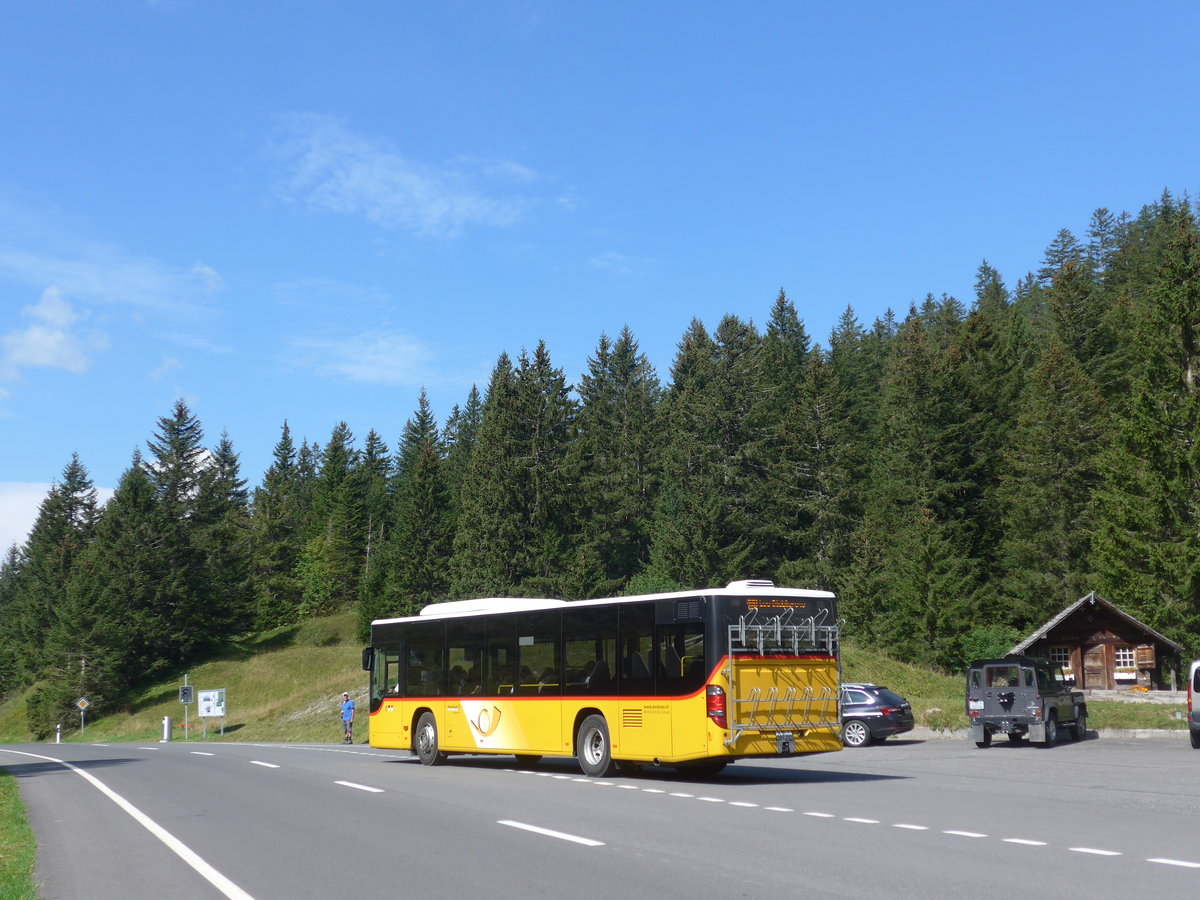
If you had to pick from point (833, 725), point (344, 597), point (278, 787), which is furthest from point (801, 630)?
point (344, 597)

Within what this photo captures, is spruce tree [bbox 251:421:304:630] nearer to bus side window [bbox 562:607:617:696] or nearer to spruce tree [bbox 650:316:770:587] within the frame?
spruce tree [bbox 650:316:770:587]

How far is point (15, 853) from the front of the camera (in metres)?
11.3

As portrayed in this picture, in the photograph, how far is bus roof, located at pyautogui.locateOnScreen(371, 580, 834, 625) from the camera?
1811cm

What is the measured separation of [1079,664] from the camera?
142 feet

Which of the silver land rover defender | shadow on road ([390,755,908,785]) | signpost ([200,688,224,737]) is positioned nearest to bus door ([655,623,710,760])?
shadow on road ([390,755,908,785])

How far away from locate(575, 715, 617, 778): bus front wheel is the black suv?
12548mm

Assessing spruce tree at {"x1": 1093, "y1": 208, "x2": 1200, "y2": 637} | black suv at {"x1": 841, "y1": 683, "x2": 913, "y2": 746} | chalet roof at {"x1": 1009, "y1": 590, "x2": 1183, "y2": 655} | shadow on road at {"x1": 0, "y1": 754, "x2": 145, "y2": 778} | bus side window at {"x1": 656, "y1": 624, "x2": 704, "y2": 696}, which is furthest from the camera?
spruce tree at {"x1": 1093, "y1": 208, "x2": 1200, "y2": 637}

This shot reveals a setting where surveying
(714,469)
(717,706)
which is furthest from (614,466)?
(717,706)

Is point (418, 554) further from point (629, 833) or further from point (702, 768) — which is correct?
point (629, 833)

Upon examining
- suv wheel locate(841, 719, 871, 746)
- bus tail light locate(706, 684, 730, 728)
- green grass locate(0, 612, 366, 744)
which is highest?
bus tail light locate(706, 684, 730, 728)

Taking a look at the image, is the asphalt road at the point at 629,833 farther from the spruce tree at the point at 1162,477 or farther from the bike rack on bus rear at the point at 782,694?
the spruce tree at the point at 1162,477

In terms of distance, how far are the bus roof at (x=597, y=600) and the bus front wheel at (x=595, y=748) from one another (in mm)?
2098

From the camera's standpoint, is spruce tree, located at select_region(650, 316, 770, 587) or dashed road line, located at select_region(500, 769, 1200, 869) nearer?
dashed road line, located at select_region(500, 769, 1200, 869)

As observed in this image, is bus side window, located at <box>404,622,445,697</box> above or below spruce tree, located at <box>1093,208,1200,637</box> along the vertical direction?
below
